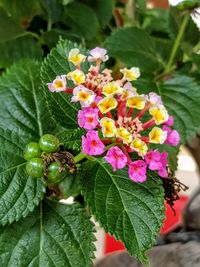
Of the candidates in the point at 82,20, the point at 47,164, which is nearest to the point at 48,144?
the point at 47,164

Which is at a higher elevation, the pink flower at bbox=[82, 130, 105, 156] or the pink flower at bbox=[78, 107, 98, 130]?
the pink flower at bbox=[78, 107, 98, 130]

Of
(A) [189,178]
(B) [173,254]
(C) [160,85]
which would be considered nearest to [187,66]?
(C) [160,85]

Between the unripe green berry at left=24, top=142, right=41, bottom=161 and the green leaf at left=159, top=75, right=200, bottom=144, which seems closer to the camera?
the unripe green berry at left=24, top=142, right=41, bottom=161

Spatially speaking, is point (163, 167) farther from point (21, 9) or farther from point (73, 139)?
point (21, 9)

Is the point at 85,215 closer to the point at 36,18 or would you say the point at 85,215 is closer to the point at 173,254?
the point at 173,254

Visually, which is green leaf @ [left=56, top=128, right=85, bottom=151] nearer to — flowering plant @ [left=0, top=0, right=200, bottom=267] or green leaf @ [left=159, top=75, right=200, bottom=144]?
flowering plant @ [left=0, top=0, right=200, bottom=267]

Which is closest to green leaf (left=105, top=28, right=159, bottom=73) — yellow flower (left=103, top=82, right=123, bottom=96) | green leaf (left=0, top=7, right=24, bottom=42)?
green leaf (left=0, top=7, right=24, bottom=42)
